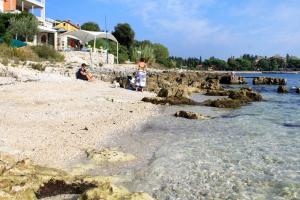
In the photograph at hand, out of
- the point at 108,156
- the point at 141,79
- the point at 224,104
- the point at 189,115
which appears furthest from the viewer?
the point at 141,79

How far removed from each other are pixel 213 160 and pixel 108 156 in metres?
2.27

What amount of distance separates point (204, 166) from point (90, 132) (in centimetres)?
406

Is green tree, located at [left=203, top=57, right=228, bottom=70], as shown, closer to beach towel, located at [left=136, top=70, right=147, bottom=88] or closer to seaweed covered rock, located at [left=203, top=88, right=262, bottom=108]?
seaweed covered rock, located at [left=203, top=88, right=262, bottom=108]

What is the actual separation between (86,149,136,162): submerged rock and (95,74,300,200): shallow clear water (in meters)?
0.29

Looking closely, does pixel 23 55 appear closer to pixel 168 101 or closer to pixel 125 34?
pixel 168 101

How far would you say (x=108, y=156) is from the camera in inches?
344

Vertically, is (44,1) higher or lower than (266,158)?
higher

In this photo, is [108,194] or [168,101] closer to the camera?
[108,194]

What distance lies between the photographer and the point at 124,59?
249 feet

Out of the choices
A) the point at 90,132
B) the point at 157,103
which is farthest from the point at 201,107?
the point at 90,132

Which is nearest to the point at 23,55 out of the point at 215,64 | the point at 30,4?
the point at 30,4

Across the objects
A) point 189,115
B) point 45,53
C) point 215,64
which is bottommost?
point 189,115

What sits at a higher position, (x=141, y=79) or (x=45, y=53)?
(x=45, y=53)

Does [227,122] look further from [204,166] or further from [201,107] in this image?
[204,166]
